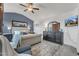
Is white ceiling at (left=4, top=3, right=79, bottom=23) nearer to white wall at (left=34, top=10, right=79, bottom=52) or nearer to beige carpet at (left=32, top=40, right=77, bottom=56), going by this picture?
white wall at (left=34, top=10, right=79, bottom=52)

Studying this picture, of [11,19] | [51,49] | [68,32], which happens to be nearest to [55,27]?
[68,32]

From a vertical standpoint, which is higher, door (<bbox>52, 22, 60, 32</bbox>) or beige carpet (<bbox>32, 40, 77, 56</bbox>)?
door (<bbox>52, 22, 60, 32</bbox>)

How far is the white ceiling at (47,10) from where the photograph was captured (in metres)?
1.82

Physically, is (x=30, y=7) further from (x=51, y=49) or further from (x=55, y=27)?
(x=51, y=49)

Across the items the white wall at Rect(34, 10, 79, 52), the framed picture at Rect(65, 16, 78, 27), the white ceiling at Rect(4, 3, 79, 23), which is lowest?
the white wall at Rect(34, 10, 79, 52)

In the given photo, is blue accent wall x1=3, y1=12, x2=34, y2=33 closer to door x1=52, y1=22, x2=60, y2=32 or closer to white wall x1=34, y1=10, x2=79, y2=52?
white wall x1=34, y1=10, x2=79, y2=52

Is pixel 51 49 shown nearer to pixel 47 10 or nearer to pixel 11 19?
pixel 47 10

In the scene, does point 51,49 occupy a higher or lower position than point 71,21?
lower

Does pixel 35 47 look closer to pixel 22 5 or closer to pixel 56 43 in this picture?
pixel 56 43

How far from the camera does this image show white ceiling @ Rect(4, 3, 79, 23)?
1.82m

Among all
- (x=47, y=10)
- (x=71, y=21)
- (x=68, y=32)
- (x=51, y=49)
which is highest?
(x=47, y=10)

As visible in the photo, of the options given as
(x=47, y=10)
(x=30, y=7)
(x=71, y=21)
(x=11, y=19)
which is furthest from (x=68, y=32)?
(x=11, y=19)

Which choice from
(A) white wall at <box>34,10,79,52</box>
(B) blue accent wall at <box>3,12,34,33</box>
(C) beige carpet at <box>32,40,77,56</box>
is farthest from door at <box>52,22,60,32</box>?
(B) blue accent wall at <box>3,12,34,33</box>

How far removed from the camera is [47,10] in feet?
6.23
